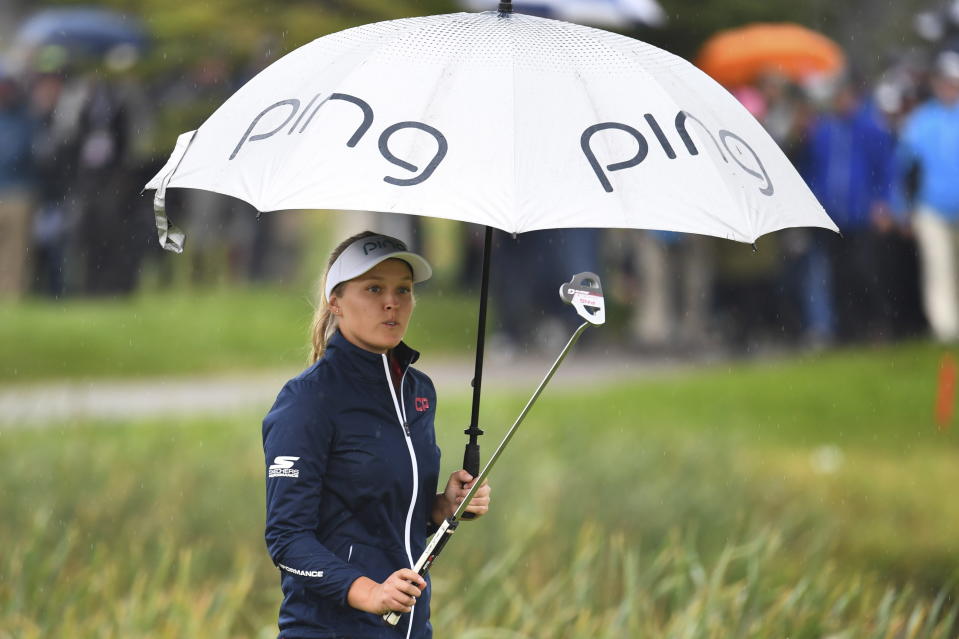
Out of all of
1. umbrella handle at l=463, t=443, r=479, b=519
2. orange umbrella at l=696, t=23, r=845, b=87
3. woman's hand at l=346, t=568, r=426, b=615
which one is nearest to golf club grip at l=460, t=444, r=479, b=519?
umbrella handle at l=463, t=443, r=479, b=519

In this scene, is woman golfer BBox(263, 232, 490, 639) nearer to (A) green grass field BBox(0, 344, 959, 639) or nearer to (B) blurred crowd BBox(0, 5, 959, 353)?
(A) green grass field BBox(0, 344, 959, 639)

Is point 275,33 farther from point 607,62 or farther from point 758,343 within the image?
point 607,62

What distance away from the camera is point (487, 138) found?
147 inches

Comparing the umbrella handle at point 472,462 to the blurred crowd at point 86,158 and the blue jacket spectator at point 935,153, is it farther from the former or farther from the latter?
the blurred crowd at point 86,158

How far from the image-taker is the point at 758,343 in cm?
1460

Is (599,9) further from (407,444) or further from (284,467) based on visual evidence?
(284,467)

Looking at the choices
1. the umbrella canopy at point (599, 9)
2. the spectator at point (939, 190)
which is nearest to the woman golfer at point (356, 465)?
the umbrella canopy at point (599, 9)

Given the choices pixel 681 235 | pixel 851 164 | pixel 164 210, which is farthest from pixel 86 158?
pixel 164 210

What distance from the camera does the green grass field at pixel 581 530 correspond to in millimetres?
5672

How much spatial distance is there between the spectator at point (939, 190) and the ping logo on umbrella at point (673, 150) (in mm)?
9257

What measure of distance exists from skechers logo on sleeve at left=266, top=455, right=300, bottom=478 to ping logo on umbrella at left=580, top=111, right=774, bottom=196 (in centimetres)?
90

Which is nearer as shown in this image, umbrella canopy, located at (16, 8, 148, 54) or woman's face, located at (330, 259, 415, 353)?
woman's face, located at (330, 259, 415, 353)

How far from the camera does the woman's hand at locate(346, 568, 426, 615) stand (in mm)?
3631

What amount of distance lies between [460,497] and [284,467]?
0.55 m
